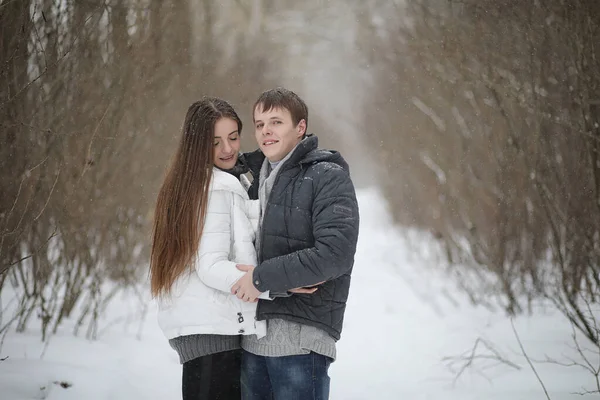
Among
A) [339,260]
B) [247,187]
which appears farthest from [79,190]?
[339,260]

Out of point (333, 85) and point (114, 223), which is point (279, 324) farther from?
point (333, 85)

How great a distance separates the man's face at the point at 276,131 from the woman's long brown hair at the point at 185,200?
145 millimetres

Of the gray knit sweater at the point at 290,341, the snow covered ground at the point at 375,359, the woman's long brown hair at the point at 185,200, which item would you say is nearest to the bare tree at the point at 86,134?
the snow covered ground at the point at 375,359

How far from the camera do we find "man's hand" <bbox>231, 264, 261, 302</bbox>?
1737 millimetres

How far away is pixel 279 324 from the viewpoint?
6.01 feet

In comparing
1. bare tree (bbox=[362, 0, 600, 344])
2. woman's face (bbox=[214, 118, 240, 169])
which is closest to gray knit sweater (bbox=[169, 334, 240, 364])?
woman's face (bbox=[214, 118, 240, 169])

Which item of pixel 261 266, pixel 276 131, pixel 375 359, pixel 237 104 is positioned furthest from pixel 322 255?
pixel 237 104

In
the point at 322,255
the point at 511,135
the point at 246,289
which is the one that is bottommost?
the point at 246,289

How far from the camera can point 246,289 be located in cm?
174

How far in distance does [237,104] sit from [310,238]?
192 inches

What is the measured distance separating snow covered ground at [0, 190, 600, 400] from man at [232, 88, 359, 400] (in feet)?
5.96

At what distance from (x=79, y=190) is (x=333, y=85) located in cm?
1258

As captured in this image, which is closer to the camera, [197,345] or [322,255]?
[322,255]

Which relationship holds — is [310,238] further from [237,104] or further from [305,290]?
[237,104]
